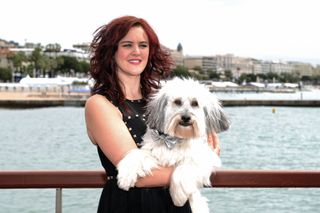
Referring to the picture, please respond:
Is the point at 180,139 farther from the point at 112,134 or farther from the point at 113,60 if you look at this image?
the point at 113,60

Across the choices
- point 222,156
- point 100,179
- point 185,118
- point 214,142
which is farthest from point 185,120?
point 222,156

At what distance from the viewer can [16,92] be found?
80.6m

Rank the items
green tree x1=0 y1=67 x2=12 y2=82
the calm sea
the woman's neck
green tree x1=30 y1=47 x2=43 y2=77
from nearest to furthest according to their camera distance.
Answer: the woman's neck, the calm sea, green tree x1=30 y1=47 x2=43 y2=77, green tree x1=0 y1=67 x2=12 y2=82

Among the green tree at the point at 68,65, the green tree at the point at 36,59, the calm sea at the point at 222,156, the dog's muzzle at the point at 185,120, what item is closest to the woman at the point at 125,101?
the dog's muzzle at the point at 185,120

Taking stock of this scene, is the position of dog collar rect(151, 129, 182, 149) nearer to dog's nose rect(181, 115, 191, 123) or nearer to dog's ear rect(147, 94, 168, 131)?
dog's ear rect(147, 94, 168, 131)

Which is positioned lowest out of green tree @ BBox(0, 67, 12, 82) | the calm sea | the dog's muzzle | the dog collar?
green tree @ BBox(0, 67, 12, 82)

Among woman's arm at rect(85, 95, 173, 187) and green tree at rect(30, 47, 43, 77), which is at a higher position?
woman's arm at rect(85, 95, 173, 187)

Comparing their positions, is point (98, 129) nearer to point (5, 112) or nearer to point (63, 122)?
point (63, 122)

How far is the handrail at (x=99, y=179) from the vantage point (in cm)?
279

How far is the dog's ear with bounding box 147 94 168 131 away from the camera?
217 cm

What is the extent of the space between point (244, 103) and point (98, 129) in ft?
234

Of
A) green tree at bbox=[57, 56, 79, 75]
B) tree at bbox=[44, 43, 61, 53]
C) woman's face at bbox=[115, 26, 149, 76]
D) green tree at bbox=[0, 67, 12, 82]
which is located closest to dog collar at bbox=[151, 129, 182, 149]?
woman's face at bbox=[115, 26, 149, 76]

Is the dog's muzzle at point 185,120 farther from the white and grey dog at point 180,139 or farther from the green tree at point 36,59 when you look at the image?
the green tree at point 36,59

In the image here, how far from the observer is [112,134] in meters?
2.29
